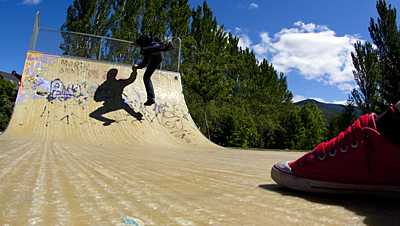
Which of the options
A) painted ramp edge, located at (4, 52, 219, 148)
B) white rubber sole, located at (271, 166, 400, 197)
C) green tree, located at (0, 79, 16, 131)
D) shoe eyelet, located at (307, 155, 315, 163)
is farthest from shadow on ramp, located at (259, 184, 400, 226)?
green tree, located at (0, 79, 16, 131)

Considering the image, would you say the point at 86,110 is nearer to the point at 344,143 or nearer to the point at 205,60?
the point at 344,143

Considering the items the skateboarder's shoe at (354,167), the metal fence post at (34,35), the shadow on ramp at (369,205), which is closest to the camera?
the shadow on ramp at (369,205)

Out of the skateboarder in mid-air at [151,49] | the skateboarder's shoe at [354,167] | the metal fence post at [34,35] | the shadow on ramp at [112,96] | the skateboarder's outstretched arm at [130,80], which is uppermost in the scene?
the metal fence post at [34,35]

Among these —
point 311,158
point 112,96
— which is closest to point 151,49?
point 112,96

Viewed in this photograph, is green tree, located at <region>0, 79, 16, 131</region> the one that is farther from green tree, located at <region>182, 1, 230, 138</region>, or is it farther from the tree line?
green tree, located at <region>182, 1, 230, 138</region>

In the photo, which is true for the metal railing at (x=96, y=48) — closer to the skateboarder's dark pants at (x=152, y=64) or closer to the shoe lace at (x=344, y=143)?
the skateboarder's dark pants at (x=152, y=64)

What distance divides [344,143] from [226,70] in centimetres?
1738

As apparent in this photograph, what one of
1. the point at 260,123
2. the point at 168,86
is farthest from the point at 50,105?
the point at 260,123

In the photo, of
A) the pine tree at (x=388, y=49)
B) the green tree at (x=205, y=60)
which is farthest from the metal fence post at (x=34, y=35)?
the pine tree at (x=388, y=49)

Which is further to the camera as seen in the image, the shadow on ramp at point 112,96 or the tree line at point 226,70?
the tree line at point 226,70

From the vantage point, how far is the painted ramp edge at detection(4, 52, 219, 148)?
424 centimetres

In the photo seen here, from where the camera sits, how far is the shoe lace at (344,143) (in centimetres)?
80

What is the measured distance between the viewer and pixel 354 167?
2.67ft

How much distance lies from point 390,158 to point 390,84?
18.0 metres
